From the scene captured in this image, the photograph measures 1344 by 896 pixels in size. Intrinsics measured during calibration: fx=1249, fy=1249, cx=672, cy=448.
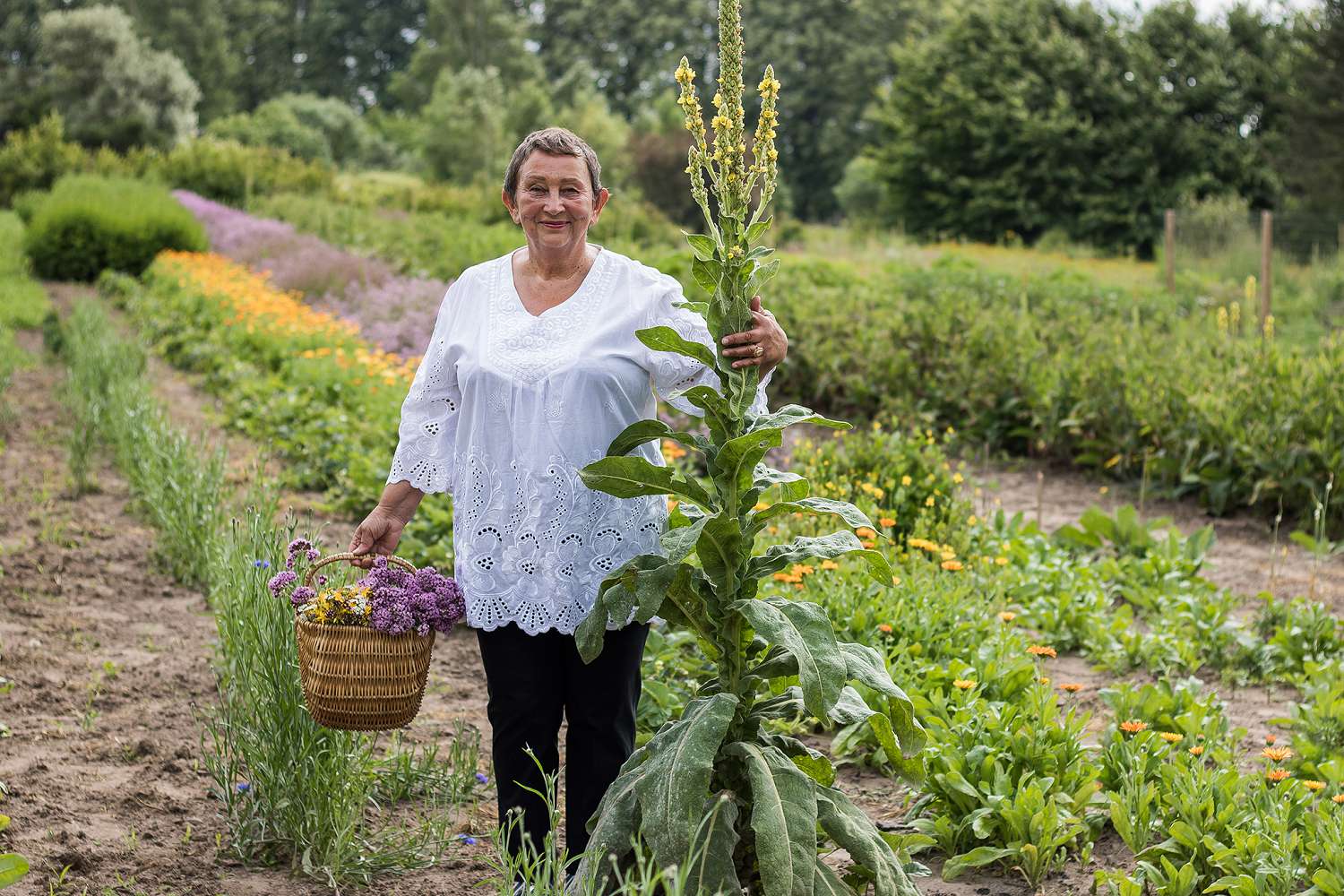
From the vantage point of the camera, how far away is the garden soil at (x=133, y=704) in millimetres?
3105

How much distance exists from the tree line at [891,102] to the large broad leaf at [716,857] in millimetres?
21831

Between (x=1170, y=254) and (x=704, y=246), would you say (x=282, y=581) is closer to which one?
(x=704, y=246)

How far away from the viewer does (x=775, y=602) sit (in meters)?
2.41

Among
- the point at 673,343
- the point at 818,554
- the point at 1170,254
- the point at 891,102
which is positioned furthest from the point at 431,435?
the point at 891,102

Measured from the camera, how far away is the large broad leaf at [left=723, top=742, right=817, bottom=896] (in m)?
2.23

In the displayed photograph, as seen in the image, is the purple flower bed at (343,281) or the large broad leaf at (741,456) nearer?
the large broad leaf at (741,456)

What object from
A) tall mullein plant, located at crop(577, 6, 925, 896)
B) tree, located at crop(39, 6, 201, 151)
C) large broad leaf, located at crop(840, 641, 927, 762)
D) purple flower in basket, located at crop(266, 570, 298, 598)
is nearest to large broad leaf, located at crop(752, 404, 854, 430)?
tall mullein plant, located at crop(577, 6, 925, 896)

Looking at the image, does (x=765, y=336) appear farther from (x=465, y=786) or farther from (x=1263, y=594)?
(x=1263, y=594)

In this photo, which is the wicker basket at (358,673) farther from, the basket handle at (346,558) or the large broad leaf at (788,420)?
the large broad leaf at (788,420)

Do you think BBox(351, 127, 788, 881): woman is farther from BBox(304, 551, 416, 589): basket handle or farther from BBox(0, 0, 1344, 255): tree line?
BBox(0, 0, 1344, 255): tree line

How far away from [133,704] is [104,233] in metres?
14.4

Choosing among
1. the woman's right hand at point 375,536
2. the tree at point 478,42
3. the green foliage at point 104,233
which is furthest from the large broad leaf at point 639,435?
the tree at point 478,42

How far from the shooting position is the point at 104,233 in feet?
54.9

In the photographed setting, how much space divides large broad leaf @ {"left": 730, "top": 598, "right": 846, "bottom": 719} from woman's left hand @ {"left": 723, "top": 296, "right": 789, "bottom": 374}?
0.46 meters
